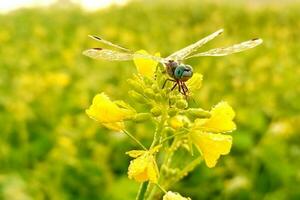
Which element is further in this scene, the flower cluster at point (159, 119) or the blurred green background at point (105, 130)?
the blurred green background at point (105, 130)

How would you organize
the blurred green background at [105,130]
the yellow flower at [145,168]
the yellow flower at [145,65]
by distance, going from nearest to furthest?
the yellow flower at [145,168], the yellow flower at [145,65], the blurred green background at [105,130]

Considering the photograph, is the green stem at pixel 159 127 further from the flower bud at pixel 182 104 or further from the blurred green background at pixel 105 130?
the blurred green background at pixel 105 130

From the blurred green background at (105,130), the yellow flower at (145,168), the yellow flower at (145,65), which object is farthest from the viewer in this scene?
the blurred green background at (105,130)

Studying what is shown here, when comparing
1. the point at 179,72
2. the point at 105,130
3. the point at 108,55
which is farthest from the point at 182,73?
the point at 105,130

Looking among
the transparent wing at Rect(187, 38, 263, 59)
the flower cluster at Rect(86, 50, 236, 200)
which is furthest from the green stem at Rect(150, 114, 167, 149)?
the transparent wing at Rect(187, 38, 263, 59)

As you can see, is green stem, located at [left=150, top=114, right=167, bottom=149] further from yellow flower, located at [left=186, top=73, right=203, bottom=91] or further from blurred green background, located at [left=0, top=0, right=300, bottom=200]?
blurred green background, located at [left=0, top=0, right=300, bottom=200]

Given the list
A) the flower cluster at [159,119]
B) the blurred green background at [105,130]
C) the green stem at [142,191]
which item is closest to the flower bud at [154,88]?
the flower cluster at [159,119]

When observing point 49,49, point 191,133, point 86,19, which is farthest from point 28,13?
point 191,133
